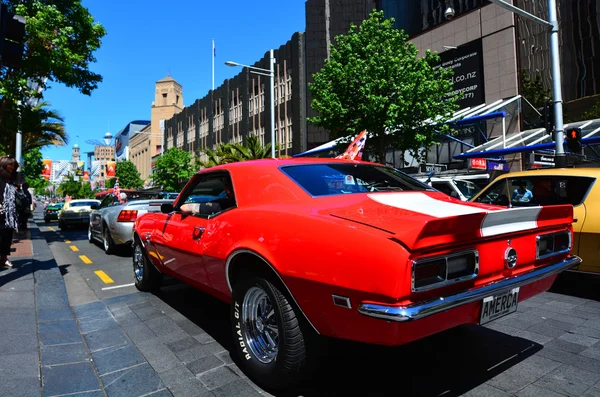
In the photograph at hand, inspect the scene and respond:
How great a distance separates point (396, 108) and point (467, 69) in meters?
9.38

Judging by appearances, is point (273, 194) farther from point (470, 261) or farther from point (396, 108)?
point (396, 108)

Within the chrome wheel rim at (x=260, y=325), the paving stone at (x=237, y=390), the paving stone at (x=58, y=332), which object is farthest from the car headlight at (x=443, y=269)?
the paving stone at (x=58, y=332)

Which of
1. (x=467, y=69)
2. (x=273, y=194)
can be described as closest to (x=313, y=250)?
(x=273, y=194)

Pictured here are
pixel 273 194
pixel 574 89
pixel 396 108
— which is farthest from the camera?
pixel 574 89

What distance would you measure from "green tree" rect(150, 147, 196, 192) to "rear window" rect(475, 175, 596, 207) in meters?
31.1

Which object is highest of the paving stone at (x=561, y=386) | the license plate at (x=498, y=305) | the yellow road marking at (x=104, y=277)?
the license plate at (x=498, y=305)

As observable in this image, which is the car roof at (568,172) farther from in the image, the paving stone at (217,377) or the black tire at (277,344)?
the paving stone at (217,377)

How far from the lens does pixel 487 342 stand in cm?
338

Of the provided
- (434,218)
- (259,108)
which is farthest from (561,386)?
(259,108)

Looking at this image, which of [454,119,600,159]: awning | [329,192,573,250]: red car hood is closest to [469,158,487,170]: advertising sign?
[454,119,600,159]: awning

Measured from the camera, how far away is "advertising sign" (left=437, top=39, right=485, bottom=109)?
20781mm

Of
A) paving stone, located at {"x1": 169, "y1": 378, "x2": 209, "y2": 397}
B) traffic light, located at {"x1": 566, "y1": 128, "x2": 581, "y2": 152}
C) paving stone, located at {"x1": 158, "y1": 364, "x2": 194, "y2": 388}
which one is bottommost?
paving stone, located at {"x1": 169, "y1": 378, "x2": 209, "y2": 397}

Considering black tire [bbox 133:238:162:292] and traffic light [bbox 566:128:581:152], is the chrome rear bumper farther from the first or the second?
traffic light [bbox 566:128:581:152]

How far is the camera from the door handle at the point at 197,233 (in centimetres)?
347
